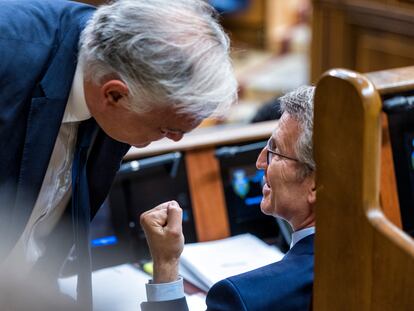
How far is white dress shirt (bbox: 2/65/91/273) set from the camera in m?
1.41

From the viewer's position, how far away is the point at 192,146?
1932 mm

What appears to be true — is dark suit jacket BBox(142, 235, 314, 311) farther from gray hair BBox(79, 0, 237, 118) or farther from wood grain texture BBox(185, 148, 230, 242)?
wood grain texture BBox(185, 148, 230, 242)

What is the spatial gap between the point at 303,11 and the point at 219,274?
529 cm

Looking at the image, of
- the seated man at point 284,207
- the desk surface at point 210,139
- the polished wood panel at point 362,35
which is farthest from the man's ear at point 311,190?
the polished wood panel at point 362,35

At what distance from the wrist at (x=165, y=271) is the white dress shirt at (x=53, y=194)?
27cm

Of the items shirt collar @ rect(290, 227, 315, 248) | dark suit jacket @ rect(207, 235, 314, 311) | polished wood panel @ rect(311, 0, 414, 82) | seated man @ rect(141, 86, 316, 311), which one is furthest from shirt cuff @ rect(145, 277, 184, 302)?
polished wood panel @ rect(311, 0, 414, 82)

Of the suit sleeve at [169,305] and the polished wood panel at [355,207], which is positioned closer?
the polished wood panel at [355,207]

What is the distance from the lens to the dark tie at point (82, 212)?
1467mm

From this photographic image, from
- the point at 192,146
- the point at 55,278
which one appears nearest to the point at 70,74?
the point at 55,278

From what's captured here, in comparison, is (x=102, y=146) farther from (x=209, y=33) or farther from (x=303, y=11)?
(x=303, y=11)

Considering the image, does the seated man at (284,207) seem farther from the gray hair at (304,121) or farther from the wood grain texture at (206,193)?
the wood grain texture at (206,193)

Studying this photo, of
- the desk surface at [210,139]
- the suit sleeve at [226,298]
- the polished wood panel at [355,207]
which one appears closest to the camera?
the polished wood panel at [355,207]

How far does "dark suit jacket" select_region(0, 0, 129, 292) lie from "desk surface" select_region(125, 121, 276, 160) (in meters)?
0.51

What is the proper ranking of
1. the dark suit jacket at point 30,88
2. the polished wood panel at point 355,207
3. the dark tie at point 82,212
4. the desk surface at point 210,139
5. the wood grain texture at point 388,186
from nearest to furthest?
the polished wood panel at point 355,207 < the dark suit jacket at point 30,88 < the dark tie at point 82,212 < the wood grain texture at point 388,186 < the desk surface at point 210,139
